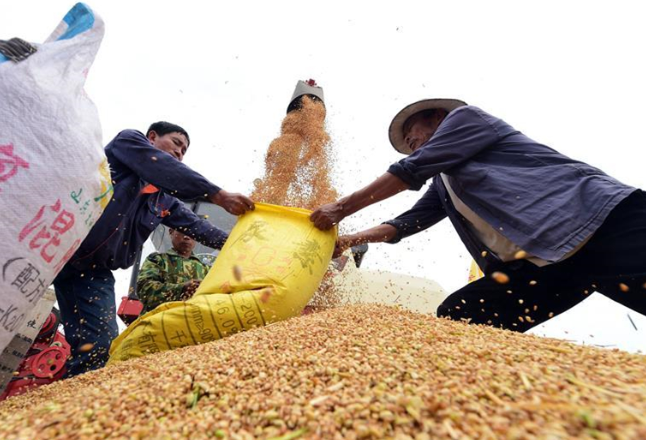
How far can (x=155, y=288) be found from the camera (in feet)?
9.59

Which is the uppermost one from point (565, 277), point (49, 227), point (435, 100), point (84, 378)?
point (435, 100)

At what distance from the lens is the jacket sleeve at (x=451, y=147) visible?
1854mm

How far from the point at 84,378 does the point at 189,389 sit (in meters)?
0.84

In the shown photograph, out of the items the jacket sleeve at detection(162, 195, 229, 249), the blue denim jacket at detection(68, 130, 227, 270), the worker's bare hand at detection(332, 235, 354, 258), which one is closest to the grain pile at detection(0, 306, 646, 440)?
the blue denim jacket at detection(68, 130, 227, 270)

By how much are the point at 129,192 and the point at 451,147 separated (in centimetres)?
205

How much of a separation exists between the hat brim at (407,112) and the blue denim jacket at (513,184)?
0.56m

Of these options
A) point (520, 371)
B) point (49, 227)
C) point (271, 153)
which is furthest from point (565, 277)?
point (271, 153)

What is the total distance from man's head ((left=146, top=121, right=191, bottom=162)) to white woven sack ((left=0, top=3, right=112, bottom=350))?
1247 millimetres

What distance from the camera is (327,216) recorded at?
2094 mm

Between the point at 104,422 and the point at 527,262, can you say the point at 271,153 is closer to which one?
the point at 527,262

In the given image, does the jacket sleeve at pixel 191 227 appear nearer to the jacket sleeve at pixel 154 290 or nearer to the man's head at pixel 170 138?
the man's head at pixel 170 138

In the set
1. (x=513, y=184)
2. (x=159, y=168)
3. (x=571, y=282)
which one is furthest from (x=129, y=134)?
(x=571, y=282)

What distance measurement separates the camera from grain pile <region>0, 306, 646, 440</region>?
641 millimetres

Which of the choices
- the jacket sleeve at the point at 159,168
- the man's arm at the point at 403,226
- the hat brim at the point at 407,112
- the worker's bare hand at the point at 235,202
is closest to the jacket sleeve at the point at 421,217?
the man's arm at the point at 403,226
